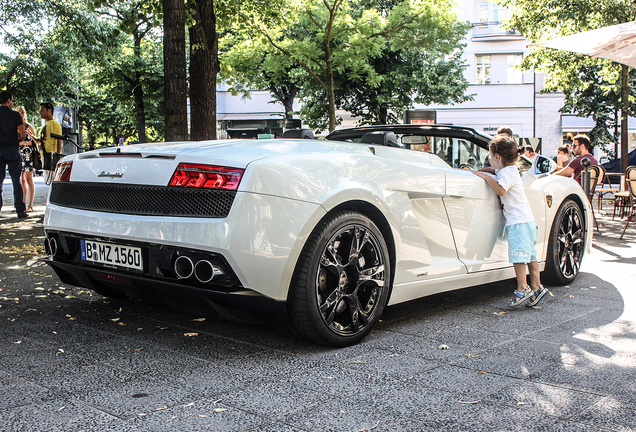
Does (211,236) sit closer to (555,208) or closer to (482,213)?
(482,213)

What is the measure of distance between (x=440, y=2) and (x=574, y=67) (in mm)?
5501

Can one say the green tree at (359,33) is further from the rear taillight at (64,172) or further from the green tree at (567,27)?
the rear taillight at (64,172)

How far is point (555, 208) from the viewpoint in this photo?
18.2 feet

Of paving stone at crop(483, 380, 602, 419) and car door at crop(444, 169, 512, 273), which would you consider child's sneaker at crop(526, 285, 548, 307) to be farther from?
paving stone at crop(483, 380, 602, 419)

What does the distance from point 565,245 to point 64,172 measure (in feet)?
13.7

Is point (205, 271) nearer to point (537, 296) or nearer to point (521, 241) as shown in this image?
point (521, 241)

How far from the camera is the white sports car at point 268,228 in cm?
318

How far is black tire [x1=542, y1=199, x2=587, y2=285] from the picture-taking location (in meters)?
5.57

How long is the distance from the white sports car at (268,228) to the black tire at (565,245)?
Answer: 1.46m

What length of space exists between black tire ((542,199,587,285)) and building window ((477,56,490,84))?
35095 mm

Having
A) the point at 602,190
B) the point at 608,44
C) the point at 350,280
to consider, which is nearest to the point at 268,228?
the point at 350,280

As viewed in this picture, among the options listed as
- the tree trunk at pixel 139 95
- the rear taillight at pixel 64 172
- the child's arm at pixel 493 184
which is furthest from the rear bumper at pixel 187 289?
the tree trunk at pixel 139 95

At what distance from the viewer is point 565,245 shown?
5.73m

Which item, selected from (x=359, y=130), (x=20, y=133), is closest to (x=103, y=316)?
(x=359, y=130)
